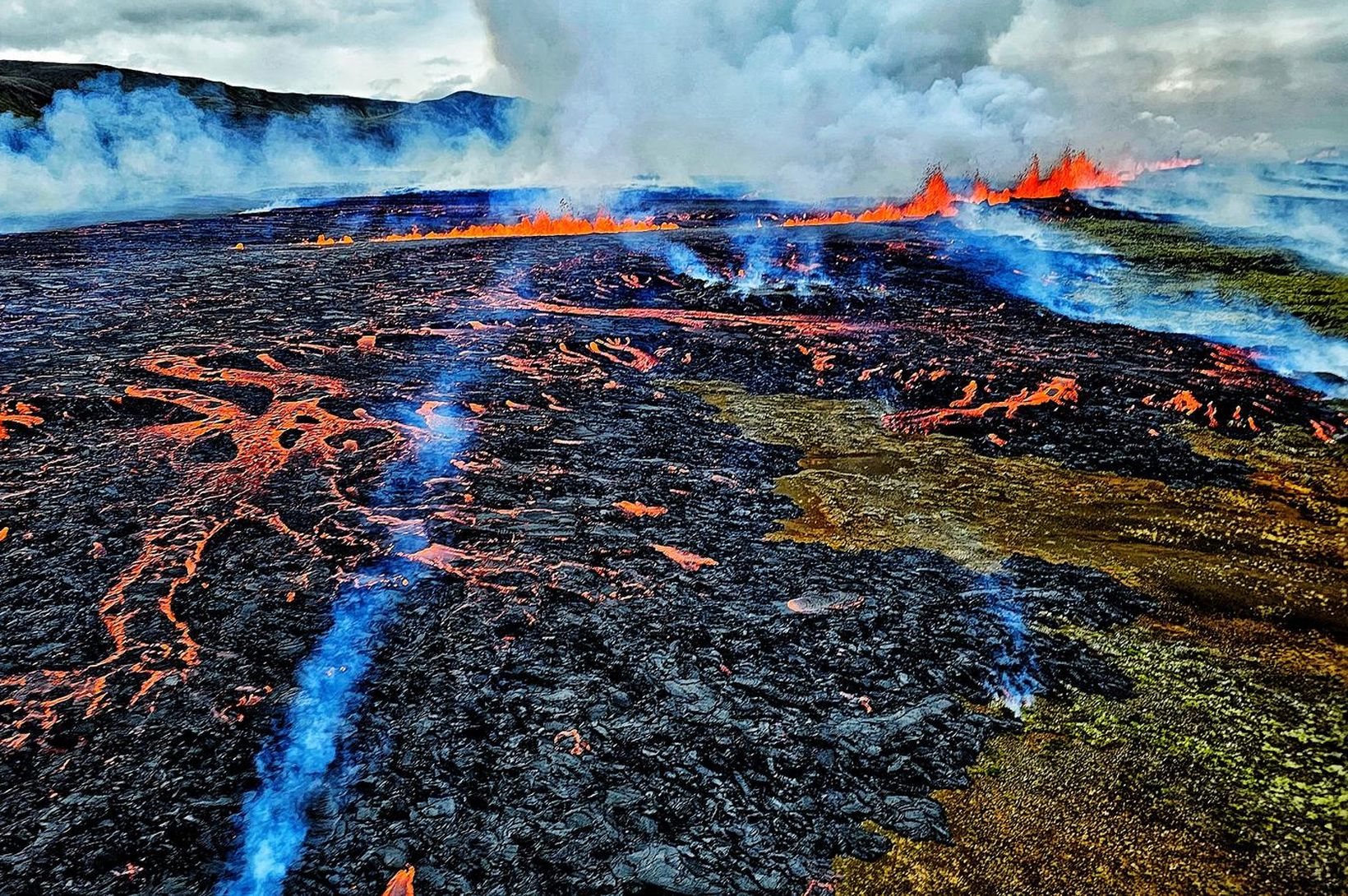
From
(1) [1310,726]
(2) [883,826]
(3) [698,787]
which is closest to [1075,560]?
(1) [1310,726]

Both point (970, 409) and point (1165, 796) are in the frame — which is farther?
point (970, 409)

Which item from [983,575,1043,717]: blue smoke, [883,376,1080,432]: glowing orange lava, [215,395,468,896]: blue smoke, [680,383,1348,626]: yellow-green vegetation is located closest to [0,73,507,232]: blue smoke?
[215,395,468,896]: blue smoke

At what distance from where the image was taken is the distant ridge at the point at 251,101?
70000mm

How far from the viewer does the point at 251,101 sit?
90.2m

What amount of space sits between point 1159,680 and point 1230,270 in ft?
62.3

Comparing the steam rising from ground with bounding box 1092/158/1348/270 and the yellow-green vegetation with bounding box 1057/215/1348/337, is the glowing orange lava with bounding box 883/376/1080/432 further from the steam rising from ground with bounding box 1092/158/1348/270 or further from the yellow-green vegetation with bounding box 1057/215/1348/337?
the steam rising from ground with bounding box 1092/158/1348/270

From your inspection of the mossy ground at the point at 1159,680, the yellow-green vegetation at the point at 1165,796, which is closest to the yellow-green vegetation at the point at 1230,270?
the mossy ground at the point at 1159,680

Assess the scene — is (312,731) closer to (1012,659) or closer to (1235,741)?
(1012,659)

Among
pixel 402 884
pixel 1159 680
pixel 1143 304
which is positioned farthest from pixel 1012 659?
pixel 1143 304

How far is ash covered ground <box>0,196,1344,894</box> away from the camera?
408cm

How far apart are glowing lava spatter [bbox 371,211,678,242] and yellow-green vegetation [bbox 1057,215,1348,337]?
1586 centimetres

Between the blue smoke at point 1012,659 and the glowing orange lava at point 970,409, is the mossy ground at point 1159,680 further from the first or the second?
the glowing orange lava at point 970,409

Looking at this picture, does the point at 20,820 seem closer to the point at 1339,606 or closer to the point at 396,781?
the point at 396,781

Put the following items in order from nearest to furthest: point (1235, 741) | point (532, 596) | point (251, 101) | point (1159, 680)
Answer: point (1235, 741) → point (1159, 680) → point (532, 596) → point (251, 101)
